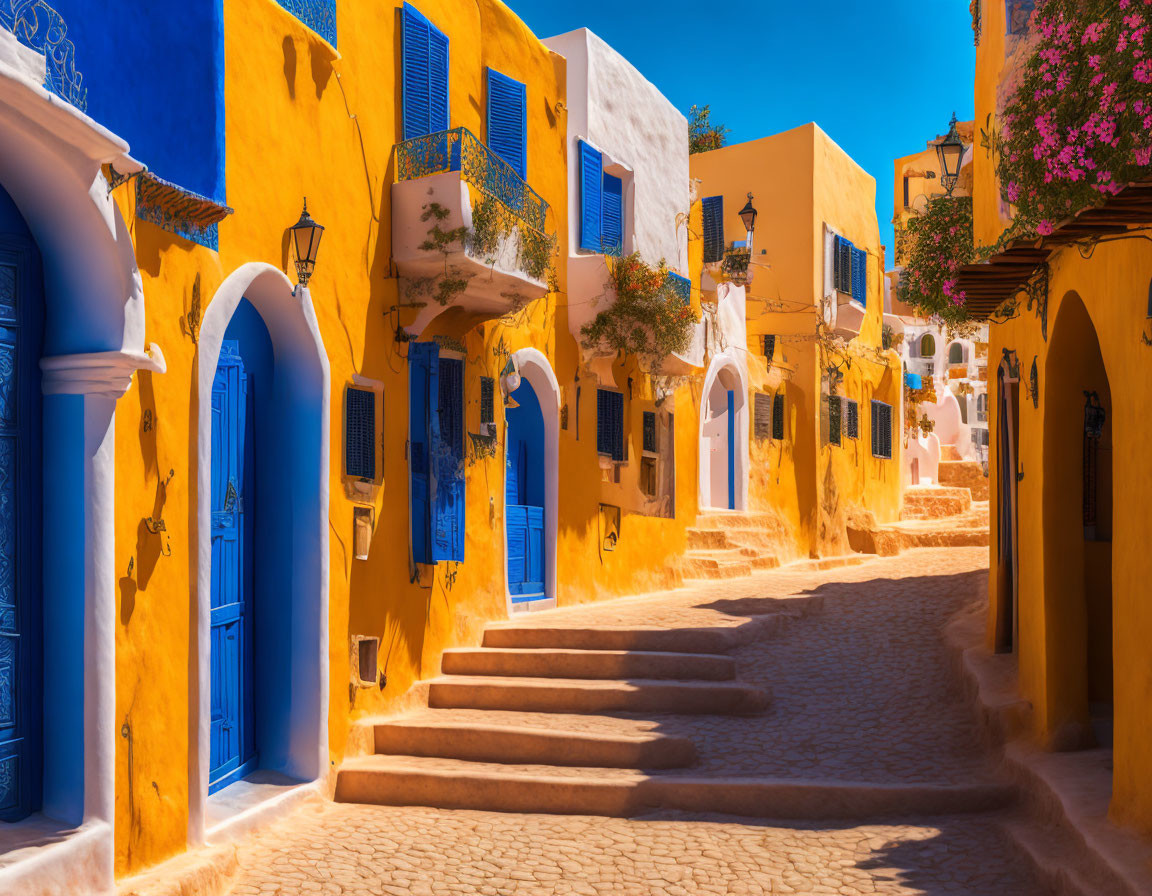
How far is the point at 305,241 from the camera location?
7.59m

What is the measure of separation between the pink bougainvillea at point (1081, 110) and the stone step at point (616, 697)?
471cm

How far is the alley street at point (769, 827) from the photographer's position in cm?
627

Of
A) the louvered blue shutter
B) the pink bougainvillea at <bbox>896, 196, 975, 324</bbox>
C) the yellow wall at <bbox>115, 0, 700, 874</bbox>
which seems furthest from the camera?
the louvered blue shutter

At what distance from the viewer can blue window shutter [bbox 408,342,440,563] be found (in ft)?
30.8

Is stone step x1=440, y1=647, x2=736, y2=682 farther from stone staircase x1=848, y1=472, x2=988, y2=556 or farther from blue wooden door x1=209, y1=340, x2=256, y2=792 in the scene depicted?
stone staircase x1=848, y1=472, x2=988, y2=556

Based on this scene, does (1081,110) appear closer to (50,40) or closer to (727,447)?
(50,40)

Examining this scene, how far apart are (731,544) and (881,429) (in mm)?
8280

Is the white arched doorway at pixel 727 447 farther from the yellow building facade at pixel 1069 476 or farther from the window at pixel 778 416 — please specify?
the yellow building facade at pixel 1069 476

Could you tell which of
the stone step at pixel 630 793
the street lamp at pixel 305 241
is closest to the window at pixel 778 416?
the stone step at pixel 630 793

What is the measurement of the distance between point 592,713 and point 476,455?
113 inches

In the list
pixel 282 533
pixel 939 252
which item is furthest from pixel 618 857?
pixel 939 252

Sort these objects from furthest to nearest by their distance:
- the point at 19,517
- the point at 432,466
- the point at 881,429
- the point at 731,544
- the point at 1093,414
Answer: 1. the point at 881,429
2. the point at 731,544
3. the point at 432,466
4. the point at 1093,414
5. the point at 19,517

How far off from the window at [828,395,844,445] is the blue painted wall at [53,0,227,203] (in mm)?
15572

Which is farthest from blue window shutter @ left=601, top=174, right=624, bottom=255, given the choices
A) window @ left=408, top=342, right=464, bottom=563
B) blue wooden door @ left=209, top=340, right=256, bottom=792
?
blue wooden door @ left=209, top=340, right=256, bottom=792
